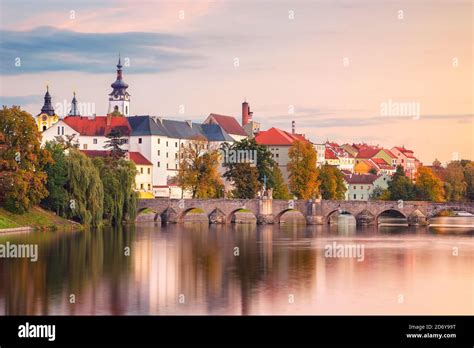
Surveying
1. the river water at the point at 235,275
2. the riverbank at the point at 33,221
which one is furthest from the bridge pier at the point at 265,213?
the riverbank at the point at 33,221

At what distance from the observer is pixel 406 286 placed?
1485 inches

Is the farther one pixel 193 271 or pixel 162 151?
pixel 162 151

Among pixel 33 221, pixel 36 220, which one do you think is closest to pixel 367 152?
pixel 36 220

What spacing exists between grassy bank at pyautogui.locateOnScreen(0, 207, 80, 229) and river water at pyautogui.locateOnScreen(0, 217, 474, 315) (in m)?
2.11

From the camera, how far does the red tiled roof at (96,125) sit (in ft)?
322

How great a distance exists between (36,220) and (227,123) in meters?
61.6

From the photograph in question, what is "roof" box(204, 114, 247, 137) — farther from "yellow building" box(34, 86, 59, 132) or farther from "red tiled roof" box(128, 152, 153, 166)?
"red tiled roof" box(128, 152, 153, 166)

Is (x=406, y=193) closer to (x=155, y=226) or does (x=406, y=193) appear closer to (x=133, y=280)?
(x=155, y=226)

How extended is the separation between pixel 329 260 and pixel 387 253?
4752mm

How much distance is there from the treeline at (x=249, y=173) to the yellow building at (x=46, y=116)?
2571cm

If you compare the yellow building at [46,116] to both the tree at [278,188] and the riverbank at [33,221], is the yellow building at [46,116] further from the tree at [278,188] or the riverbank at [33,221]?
the riverbank at [33,221]

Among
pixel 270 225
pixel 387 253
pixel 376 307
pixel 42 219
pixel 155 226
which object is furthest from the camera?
pixel 270 225

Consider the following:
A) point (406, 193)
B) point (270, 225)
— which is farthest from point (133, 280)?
point (406, 193)

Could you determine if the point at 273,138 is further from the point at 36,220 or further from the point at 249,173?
the point at 36,220
